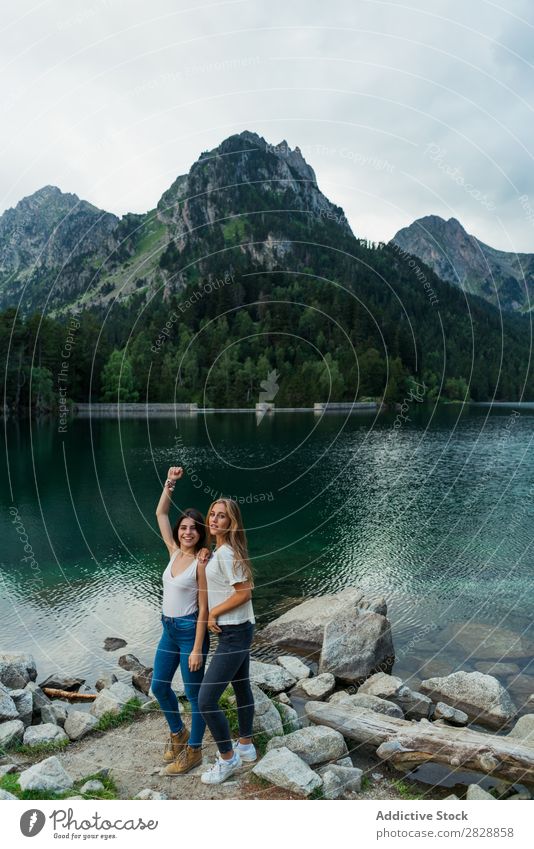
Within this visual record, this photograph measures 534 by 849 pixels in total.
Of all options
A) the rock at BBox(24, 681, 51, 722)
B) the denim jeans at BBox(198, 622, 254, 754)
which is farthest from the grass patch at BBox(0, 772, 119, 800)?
the rock at BBox(24, 681, 51, 722)

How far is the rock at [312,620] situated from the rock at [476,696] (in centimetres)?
231

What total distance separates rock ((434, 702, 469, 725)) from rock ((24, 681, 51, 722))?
19.5 feet

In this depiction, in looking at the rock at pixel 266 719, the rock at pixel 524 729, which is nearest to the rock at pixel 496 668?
the rock at pixel 524 729

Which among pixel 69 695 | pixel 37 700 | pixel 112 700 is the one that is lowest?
pixel 69 695

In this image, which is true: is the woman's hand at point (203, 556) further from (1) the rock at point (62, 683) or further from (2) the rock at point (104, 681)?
(1) the rock at point (62, 683)

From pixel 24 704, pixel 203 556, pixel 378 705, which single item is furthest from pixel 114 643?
pixel 203 556

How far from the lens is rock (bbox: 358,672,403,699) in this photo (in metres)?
10.0

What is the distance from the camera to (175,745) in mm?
6551

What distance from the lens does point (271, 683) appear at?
33.1 feet

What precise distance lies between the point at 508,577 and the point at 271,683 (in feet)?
36.9

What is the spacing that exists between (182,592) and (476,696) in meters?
6.37

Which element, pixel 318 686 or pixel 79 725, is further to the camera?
pixel 318 686

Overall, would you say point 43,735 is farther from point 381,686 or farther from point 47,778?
point 381,686

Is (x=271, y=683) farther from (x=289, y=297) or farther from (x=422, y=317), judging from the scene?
(x=422, y=317)
